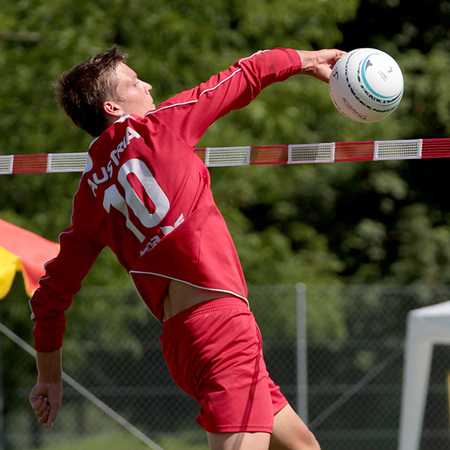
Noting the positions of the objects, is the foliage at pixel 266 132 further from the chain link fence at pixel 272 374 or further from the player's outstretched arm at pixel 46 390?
the player's outstretched arm at pixel 46 390

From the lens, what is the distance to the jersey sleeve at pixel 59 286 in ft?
6.78

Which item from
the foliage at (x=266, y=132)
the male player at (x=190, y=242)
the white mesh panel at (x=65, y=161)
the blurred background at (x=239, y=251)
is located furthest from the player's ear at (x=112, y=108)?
the blurred background at (x=239, y=251)

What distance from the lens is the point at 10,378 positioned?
25.1ft

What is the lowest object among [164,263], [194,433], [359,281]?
[194,433]

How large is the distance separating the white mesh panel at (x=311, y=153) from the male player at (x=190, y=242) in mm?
556

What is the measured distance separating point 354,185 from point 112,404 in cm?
516

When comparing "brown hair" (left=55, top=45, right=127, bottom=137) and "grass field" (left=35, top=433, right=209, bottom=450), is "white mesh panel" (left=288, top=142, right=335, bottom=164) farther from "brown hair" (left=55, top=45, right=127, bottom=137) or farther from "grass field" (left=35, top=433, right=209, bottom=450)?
"grass field" (left=35, top=433, right=209, bottom=450)

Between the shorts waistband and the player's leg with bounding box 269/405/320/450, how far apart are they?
41cm

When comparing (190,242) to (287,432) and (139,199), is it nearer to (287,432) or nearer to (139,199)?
(139,199)

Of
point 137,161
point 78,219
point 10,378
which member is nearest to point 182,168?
point 137,161

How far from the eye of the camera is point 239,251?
795cm

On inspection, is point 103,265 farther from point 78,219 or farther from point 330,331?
point 78,219

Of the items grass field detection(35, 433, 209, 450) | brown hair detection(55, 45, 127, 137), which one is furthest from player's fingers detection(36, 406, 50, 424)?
grass field detection(35, 433, 209, 450)

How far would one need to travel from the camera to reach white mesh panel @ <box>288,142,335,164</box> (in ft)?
8.21
